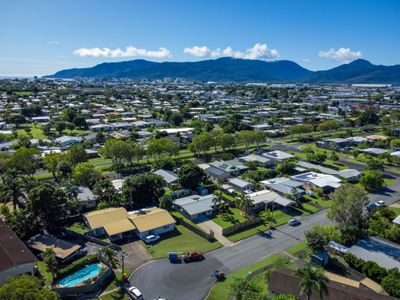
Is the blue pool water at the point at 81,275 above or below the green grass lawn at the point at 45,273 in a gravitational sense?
above

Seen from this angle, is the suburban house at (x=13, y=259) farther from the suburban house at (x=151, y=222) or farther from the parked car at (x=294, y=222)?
the parked car at (x=294, y=222)

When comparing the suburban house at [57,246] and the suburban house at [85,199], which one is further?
the suburban house at [85,199]

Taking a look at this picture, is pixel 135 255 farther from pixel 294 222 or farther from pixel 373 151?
pixel 373 151

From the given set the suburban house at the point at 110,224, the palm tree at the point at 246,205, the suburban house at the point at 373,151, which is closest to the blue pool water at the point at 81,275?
the suburban house at the point at 110,224

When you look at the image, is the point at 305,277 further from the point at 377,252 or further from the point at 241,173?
the point at 241,173

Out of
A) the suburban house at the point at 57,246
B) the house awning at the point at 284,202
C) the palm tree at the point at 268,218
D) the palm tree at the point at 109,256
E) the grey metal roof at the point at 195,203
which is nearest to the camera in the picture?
the palm tree at the point at 109,256

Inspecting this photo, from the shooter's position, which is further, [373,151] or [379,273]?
[373,151]

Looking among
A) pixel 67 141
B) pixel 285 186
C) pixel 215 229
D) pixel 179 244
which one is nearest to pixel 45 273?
pixel 179 244
